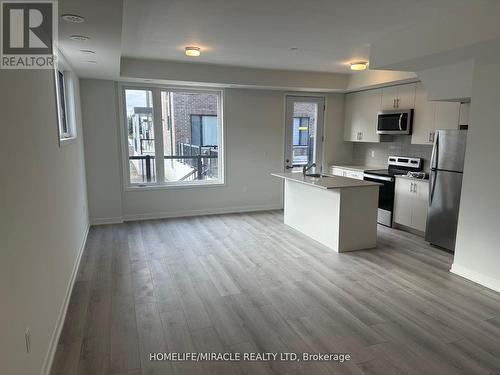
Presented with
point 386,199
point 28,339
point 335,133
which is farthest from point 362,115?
point 28,339

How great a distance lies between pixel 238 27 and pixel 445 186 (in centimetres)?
319

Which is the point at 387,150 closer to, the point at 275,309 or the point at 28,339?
the point at 275,309

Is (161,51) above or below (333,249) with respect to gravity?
above

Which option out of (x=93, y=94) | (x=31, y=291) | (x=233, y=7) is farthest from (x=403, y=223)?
(x=93, y=94)

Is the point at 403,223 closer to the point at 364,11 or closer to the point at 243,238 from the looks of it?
the point at 243,238

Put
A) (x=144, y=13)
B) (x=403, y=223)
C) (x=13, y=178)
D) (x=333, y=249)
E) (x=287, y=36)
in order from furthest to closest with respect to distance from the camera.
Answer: (x=403, y=223) < (x=333, y=249) < (x=287, y=36) < (x=144, y=13) < (x=13, y=178)

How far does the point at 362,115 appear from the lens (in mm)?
6402

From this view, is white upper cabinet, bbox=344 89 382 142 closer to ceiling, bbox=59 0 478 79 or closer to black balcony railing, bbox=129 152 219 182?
ceiling, bbox=59 0 478 79

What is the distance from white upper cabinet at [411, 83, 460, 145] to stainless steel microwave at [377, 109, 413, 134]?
0.31ft

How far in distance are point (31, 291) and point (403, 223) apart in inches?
195

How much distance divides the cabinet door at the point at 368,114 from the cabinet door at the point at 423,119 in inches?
32.2

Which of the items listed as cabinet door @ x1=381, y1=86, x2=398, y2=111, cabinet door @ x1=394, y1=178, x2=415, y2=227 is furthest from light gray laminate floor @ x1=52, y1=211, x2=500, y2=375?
cabinet door @ x1=381, y1=86, x2=398, y2=111

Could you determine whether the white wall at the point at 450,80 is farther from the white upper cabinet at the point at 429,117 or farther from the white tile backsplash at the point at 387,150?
the white tile backsplash at the point at 387,150

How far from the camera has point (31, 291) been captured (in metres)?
1.94
